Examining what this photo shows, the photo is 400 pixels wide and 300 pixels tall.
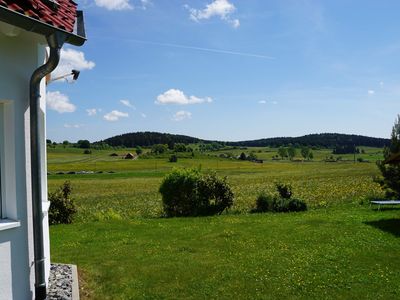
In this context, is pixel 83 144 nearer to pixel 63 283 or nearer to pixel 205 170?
pixel 205 170

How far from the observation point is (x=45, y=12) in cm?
432

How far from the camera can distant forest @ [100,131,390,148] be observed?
147250 mm

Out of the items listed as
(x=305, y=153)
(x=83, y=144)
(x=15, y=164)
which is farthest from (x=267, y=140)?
(x=15, y=164)

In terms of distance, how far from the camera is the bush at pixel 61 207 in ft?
52.6

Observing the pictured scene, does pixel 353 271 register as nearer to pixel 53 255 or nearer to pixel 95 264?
pixel 95 264

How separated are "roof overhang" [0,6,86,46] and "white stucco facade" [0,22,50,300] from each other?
1.07 ft

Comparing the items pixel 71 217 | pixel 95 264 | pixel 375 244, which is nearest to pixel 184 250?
pixel 95 264

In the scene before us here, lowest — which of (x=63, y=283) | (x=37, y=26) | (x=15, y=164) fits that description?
(x=63, y=283)

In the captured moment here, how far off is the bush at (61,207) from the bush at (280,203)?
7722 mm

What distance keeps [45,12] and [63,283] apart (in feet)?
14.2

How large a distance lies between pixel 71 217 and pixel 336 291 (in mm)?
12034

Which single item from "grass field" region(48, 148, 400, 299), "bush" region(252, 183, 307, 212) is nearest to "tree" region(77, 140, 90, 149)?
"bush" region(252, 183, 307, 212)

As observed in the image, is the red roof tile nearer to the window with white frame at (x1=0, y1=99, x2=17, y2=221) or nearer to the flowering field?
the window with white frame at (x1=0, y1=99, x2=17, y2=221)

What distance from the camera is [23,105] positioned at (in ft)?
15.0
